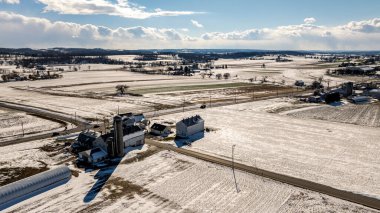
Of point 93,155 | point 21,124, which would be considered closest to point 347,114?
point 93,155

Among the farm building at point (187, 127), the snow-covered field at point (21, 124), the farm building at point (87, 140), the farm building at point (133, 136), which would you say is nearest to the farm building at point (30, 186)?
the farm building at point (87, 140)

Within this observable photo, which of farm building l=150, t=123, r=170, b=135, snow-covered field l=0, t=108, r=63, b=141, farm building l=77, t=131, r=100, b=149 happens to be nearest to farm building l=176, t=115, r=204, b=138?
farm building l=150, t=123, r=170, b=135

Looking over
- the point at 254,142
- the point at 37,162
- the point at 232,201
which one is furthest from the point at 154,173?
the point at 254,142

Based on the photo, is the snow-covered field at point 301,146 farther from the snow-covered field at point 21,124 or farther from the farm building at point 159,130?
the snow-covered field at point 21,124

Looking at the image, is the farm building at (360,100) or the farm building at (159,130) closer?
the farm building at (159,130)

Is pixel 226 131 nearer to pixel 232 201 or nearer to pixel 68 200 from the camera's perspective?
pixel 232 201

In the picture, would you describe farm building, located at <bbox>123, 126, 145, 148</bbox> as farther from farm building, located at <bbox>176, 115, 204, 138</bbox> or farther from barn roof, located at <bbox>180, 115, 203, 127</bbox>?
barn roof, located at <bbox>180, 115, 203, 127</bbox>
